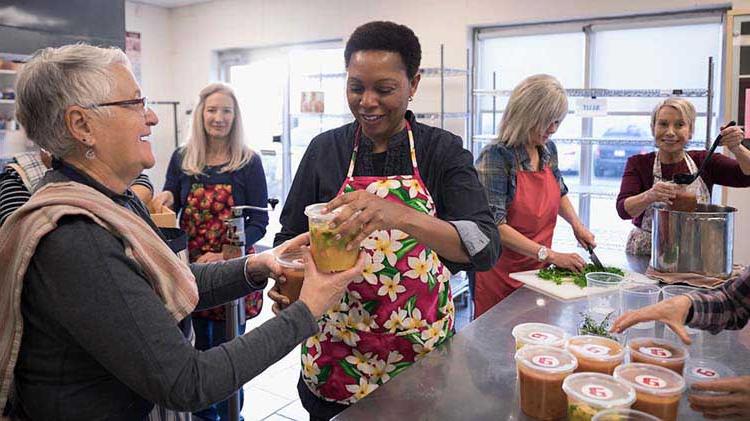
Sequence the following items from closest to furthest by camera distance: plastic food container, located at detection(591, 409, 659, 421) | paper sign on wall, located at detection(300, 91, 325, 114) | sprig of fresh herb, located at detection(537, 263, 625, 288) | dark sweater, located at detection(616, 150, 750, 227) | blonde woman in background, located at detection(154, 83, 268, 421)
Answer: plastic food container, located at detection(591, 409, 659, 421)
sprig of fresh herb, located at detection(537, 263, 625, 288)
dark sweater, located at detection(616, 150, 750, 227)
blonde woman in background, located at detection(154, 83, 268, 421)
paper sign on wall, located at detection(300, 91, 325, 114)

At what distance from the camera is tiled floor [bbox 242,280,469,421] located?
3299 mm

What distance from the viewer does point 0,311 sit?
117 cm

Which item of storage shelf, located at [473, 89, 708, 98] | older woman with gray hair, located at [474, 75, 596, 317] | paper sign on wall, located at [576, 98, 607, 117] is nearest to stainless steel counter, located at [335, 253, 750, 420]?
older woman with gray hair, located at [474, 75, 596, 317]

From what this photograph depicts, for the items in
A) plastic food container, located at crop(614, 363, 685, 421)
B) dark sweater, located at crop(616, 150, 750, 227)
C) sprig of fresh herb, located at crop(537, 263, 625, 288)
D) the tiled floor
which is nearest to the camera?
plastic food container, located at crop(614, 363, 685, 421)

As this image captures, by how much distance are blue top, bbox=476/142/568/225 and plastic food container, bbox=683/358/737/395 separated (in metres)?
1.09

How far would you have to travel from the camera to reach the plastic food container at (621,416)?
0.96 m

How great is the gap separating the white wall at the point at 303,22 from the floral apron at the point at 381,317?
335 centimetres

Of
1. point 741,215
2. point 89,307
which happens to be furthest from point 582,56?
point 89,307

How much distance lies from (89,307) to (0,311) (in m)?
0.25

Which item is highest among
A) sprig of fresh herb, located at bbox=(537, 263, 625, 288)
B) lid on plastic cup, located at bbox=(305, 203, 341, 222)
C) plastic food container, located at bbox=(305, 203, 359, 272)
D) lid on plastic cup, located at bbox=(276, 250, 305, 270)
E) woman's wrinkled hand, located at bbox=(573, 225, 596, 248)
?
lid on plastic cup, located at bbox=(305, 203, 341, 222)

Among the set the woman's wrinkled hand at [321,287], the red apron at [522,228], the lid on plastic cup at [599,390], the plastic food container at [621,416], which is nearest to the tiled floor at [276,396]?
the red apron at [522,228]

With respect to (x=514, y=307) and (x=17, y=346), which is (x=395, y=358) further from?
(x=17, y=346)

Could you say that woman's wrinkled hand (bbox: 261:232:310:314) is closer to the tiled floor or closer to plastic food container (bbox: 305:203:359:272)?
plastic food container (bbox: 305:203:359:272)

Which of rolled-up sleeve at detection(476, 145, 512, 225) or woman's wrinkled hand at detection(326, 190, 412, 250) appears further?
rolled-up sleeve at detection(476, 145, 512, 225)
